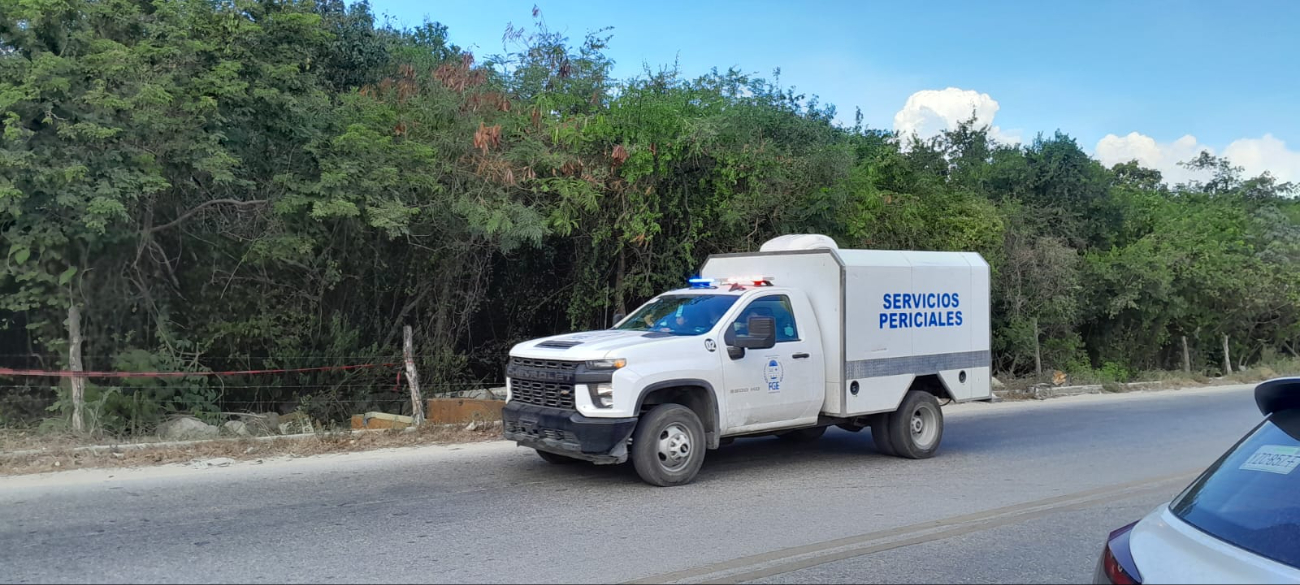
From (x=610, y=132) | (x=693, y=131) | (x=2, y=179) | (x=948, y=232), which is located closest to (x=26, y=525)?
(x=2, y=179)

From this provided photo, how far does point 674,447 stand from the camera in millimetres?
8336

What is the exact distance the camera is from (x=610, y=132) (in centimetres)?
1280

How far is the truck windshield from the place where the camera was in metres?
9.00

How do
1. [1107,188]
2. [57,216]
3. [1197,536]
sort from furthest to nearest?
[1107,188]
[57,216]
[1197,536]

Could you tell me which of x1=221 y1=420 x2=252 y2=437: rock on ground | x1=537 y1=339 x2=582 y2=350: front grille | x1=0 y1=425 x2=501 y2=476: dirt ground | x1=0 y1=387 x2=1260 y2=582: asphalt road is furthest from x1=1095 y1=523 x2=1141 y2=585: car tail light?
x1=221 y1=420 x2=252 y2=437: rock on ground

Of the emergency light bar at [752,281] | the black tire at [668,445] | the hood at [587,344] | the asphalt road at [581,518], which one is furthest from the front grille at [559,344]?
the emergency light bar at [752,281]

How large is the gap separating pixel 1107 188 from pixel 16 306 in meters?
25.0

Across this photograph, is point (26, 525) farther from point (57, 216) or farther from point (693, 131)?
point (693, 131)

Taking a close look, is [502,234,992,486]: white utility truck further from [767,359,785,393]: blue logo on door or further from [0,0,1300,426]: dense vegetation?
[0,0,1300,426]: dense vegetation

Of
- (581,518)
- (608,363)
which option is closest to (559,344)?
(608,363)

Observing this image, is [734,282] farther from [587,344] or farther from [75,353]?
[75,353]

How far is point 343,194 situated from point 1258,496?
1014 cm

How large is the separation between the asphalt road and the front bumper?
1.24 ft

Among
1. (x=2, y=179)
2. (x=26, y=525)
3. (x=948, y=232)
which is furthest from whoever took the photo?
(x=948, y=232)
